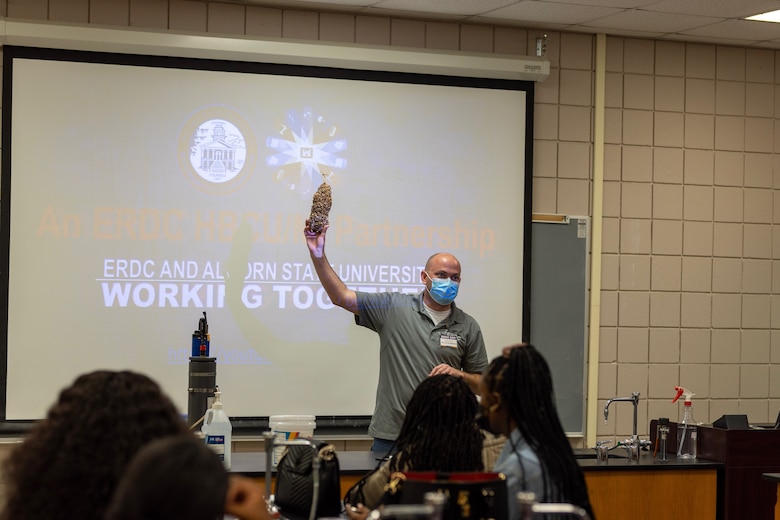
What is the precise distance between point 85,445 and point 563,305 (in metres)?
4.38

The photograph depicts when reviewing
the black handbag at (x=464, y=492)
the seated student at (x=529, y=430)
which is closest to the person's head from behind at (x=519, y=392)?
the seated student at (x=529, y=430)

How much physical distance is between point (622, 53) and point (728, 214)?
122cm

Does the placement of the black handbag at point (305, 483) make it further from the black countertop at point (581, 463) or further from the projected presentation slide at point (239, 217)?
the projected presentation slide at point (239, 217)

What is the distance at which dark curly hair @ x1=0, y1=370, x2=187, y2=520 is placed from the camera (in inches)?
61.0

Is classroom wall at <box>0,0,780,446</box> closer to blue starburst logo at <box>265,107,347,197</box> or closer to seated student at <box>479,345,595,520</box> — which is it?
blue starburst logo at <box>265,107,347,197</box>

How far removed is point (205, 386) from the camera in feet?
12.6

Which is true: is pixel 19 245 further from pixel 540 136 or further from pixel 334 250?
pixel 540 136

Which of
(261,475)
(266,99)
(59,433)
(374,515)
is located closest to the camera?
(59,433)

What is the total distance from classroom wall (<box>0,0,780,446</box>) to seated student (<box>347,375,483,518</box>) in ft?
9.94

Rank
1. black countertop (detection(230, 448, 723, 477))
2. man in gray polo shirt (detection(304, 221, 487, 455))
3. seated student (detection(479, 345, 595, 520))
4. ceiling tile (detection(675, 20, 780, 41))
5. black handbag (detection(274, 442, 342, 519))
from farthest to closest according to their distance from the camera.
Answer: ceiling tile (detection(675, 20, 780, 41)) → man in gray polo shirt (detection(304, 221, 487, 455)) → black countertop (detection(230, 448, 723, 477)) → black handbag (detection(274, 442, 342, 519)) → seated student (detection(479, 345, 595, 520))

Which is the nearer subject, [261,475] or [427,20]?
[261,475]

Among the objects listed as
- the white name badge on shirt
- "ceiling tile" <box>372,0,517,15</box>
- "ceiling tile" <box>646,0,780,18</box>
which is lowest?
the white name badge on shirt

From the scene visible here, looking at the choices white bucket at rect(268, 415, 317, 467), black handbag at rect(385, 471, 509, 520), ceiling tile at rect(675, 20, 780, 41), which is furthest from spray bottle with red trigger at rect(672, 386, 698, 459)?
black handbag at rect(385, 471, 509, 520)

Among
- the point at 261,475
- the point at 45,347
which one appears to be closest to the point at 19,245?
the point at 45,347
